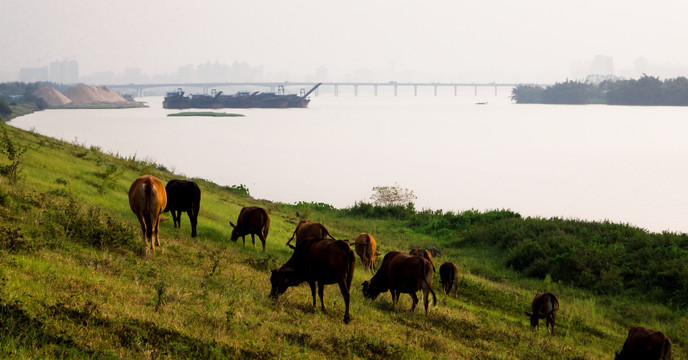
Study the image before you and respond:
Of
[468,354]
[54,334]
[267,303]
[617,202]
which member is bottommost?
[617,202]

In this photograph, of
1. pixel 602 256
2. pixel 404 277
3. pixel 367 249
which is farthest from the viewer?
pixel 602 256

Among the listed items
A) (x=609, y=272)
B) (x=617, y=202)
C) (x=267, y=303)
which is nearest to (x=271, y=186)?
(x=617, y=202)

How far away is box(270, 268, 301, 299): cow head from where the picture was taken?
11.2 metres

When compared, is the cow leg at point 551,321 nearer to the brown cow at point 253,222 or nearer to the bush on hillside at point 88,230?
the brown cow at point 253,222

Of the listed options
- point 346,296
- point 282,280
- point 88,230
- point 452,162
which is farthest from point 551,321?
point 452,162

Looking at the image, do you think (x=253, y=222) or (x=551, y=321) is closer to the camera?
(x=551, y=321)

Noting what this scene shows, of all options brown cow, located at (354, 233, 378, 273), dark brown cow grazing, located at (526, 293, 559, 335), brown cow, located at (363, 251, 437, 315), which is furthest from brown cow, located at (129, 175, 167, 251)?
dark brown cow grazing, located at (526, 293, 559, 335)

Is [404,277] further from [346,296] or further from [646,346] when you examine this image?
[646,346]

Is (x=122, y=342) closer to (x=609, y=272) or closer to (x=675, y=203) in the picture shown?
(x=609, y=272)

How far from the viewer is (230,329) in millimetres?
8617

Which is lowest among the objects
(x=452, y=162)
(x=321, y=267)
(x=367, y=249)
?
(x=452, y=162)

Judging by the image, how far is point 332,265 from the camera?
35.1 feet

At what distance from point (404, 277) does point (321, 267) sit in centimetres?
244

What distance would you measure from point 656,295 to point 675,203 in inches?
1380
